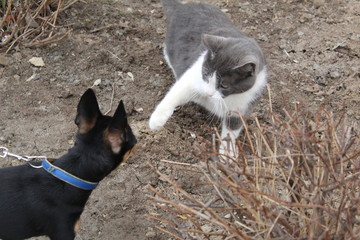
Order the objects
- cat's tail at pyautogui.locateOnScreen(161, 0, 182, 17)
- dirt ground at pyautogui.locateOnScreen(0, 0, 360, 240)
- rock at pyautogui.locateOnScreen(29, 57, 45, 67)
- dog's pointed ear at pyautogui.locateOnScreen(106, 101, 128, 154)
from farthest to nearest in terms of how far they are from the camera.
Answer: cat's tail at pyautogui.locateOnScreen(161, 0, 182, 17) → rock at pyautogui.locateOnScreen(29, 57, 45, 67) → dirt ground at pyautogui.locateOnScreen(0, 0, 360, 240) → dog's pointed ear at pyautogui.locateOnScreen(106, 101, 128, 154)

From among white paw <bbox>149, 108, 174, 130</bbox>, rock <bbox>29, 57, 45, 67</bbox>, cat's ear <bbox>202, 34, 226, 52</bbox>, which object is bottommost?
rock <bbox>29, 57, 45, 67</bbox>

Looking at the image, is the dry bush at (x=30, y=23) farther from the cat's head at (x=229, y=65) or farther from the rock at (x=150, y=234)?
the rock at (x=150, y=234)

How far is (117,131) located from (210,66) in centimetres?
106

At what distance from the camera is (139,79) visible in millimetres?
4090

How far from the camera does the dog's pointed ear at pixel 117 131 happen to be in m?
2.50

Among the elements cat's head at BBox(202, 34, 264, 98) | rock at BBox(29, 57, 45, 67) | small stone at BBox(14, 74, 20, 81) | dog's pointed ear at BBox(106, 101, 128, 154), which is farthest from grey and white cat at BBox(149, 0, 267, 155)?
small stone at BBox(14, 74, 20, 81)

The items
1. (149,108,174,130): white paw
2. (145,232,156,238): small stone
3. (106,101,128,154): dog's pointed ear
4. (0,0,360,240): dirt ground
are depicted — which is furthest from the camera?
(149,108,174,130): white paw

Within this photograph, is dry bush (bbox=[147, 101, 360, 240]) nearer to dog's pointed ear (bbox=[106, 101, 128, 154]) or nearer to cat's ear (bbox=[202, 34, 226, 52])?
dog's pointed ear (bbox=[106, 101, 128, 154])

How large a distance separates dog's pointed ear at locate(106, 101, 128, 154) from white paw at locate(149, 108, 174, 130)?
0.94m

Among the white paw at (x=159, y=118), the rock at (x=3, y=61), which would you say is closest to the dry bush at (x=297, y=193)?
the white paw at (x=159, y=118)

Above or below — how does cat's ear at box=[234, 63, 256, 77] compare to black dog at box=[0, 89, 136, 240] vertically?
above

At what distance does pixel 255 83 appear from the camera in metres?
3.44

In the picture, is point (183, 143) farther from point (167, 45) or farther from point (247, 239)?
point (247, 239)

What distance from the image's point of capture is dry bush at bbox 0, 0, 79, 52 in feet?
13.3
